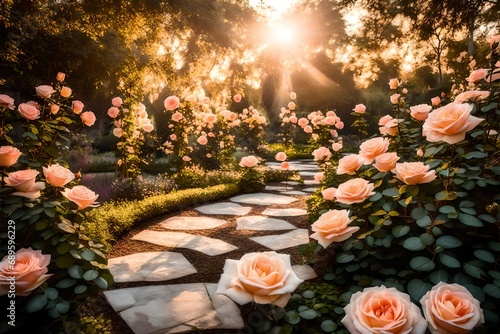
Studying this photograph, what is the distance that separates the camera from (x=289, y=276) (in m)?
1.09

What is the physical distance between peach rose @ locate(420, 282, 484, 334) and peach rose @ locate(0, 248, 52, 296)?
1.43 meters

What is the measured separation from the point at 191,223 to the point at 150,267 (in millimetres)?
1384

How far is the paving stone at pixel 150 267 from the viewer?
232 centimetres

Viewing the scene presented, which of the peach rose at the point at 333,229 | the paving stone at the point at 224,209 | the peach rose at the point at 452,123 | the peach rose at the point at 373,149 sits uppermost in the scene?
the peach rose at the point at 452,123

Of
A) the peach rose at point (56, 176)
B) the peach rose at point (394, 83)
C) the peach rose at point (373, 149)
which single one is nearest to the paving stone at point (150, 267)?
the peach rose at point (56, 176)

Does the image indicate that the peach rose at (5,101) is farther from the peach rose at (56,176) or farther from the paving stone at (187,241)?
the paving stone at (187,241)

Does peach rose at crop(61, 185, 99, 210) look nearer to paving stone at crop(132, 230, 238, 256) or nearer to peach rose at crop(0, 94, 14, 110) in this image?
peach rose at crop(0, 94, 14, 110)

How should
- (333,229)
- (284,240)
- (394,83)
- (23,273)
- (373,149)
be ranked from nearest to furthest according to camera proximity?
1. (23,273)
2. (333,229)
3. (373,149)
4. (394,83)
5. (284,240)

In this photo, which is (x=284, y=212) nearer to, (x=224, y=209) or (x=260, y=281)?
(x=224, y=209)

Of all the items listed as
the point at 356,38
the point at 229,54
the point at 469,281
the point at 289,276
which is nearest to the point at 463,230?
the point at 469,281

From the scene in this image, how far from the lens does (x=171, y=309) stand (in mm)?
1855

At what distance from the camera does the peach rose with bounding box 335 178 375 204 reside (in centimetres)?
164

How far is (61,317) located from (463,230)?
1947mm

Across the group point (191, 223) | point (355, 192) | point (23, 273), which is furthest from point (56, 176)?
point (191, 223)
